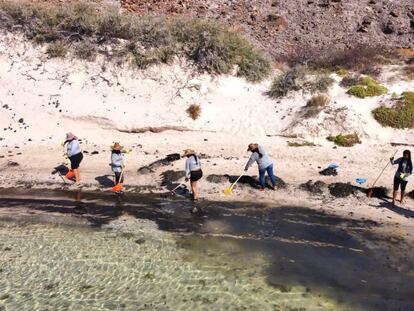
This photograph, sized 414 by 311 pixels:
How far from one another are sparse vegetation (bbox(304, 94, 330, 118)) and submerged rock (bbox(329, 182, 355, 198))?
5019 millimetres

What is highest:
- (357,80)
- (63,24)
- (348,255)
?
(63,24)

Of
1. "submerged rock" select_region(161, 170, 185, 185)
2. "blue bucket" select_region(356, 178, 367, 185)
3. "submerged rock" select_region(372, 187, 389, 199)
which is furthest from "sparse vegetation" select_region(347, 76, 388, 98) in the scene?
"submerged rock" select_region(161, 170, 185, 185)

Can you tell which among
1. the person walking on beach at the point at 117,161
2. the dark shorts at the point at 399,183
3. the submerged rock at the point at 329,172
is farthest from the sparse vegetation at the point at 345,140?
the person walking on beach at the point at 117,161

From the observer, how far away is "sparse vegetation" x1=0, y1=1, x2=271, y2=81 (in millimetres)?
23078

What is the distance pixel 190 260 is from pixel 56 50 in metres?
15.4

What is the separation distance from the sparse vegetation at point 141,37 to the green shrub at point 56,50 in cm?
14

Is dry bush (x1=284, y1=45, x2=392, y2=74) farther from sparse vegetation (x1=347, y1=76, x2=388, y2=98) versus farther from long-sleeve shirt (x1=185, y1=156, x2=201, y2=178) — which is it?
long-sleeve shirt (x1=185, y1=156, x2=201, y2=178)

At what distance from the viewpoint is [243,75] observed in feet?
75.6

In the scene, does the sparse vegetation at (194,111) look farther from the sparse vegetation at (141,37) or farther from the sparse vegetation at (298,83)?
the sparse vegetation at (298,83)

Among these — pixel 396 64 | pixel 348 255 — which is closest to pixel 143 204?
pixel 348 255

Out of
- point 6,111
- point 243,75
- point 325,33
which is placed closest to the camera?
point 6,111

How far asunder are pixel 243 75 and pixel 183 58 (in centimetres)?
298

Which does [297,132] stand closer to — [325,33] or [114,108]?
[114,108]

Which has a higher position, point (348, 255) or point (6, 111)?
point (6, 111)
